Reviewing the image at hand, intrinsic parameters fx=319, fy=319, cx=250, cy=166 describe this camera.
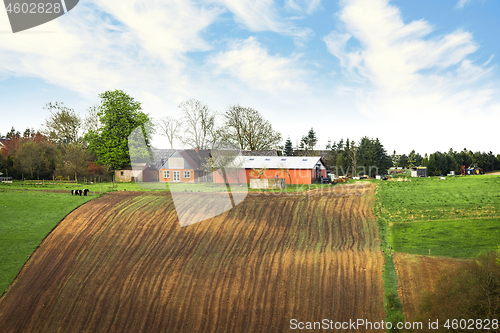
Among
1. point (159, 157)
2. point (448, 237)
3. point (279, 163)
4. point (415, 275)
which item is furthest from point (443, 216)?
point (159, 157)

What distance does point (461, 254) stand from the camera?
1720 cm

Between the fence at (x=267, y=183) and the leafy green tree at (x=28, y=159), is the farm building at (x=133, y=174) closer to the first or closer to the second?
the leafy green tree at (x=28, y=159)

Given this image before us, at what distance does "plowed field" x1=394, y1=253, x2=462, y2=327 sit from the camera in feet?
46.5

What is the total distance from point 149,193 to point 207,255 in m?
13.0

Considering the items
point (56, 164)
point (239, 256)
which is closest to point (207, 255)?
point (239, 256)

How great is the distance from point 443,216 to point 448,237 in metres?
4.44

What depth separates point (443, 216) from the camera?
77.5ft

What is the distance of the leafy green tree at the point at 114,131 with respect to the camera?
44.0m

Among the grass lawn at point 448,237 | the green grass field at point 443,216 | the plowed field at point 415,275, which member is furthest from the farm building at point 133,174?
the plowed field at point 415,275

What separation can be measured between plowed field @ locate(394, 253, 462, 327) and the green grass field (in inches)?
35.6

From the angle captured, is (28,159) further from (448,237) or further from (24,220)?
(448,237)

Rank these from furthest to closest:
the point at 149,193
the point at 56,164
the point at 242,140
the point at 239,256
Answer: the point at 242,140
the point at 56,164
the point at 149,193
the point at 239,256

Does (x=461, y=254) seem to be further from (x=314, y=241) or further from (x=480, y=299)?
(x=480, y=299)

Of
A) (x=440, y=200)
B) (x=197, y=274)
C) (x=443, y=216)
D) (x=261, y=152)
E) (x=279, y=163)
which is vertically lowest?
(x=197, y=274)
